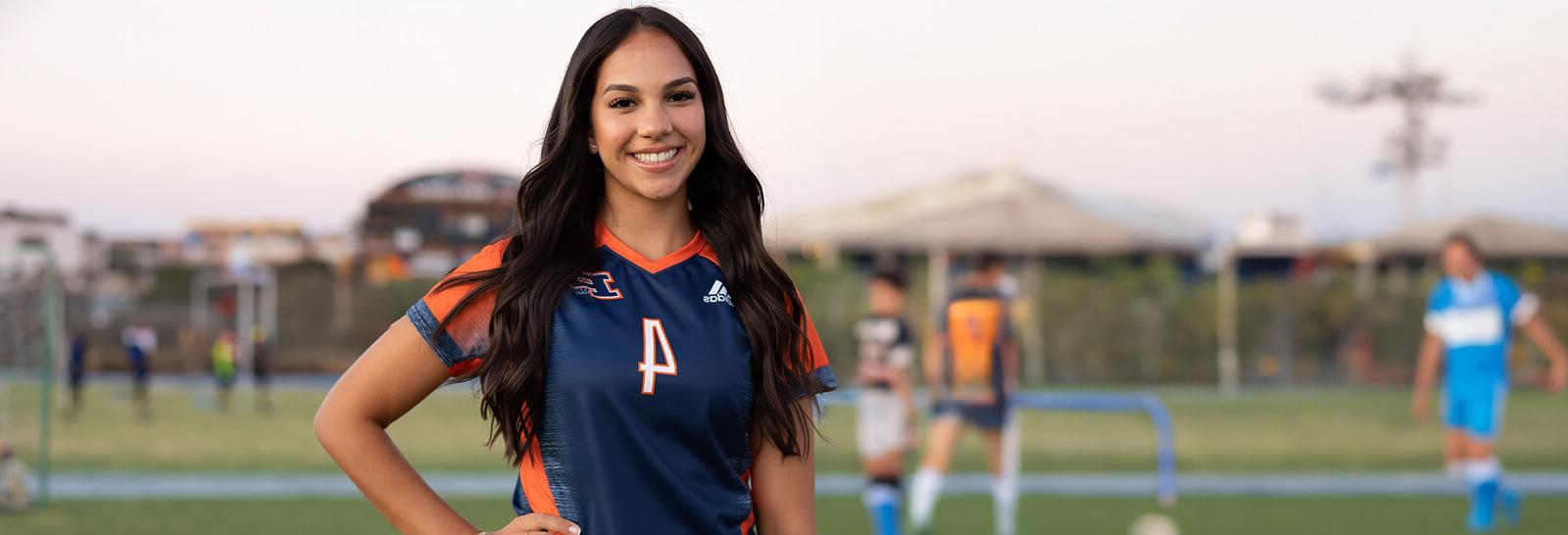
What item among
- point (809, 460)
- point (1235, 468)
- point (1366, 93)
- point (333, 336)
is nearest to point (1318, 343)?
point (1366, 93)

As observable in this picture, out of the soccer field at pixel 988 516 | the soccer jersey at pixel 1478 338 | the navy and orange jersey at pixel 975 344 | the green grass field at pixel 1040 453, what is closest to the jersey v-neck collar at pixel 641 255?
the green grass field at pixel 1040 453

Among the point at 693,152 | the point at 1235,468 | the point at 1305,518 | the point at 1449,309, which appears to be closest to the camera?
the point at 693,152

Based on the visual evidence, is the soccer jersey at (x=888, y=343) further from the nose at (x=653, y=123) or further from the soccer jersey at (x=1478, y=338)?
the nose at (x=653, y=123)

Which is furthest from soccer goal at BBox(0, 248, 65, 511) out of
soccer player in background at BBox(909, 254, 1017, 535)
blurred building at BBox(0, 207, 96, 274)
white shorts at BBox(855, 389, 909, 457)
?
soccer player in background at BBox(909, 254, 1017, 535)

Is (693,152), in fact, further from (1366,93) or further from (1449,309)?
(1366,93)

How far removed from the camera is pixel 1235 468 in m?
16.8

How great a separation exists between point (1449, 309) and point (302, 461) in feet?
36.6

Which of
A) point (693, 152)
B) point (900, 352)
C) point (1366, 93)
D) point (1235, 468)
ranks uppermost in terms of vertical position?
point (1366, 93)

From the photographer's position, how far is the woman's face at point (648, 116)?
2.39m

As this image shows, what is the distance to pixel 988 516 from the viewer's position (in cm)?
1184

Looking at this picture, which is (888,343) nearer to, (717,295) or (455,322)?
(717,295)

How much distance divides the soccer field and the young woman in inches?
328

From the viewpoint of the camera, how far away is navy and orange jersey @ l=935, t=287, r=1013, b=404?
10227mm

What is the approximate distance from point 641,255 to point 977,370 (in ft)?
26.3
